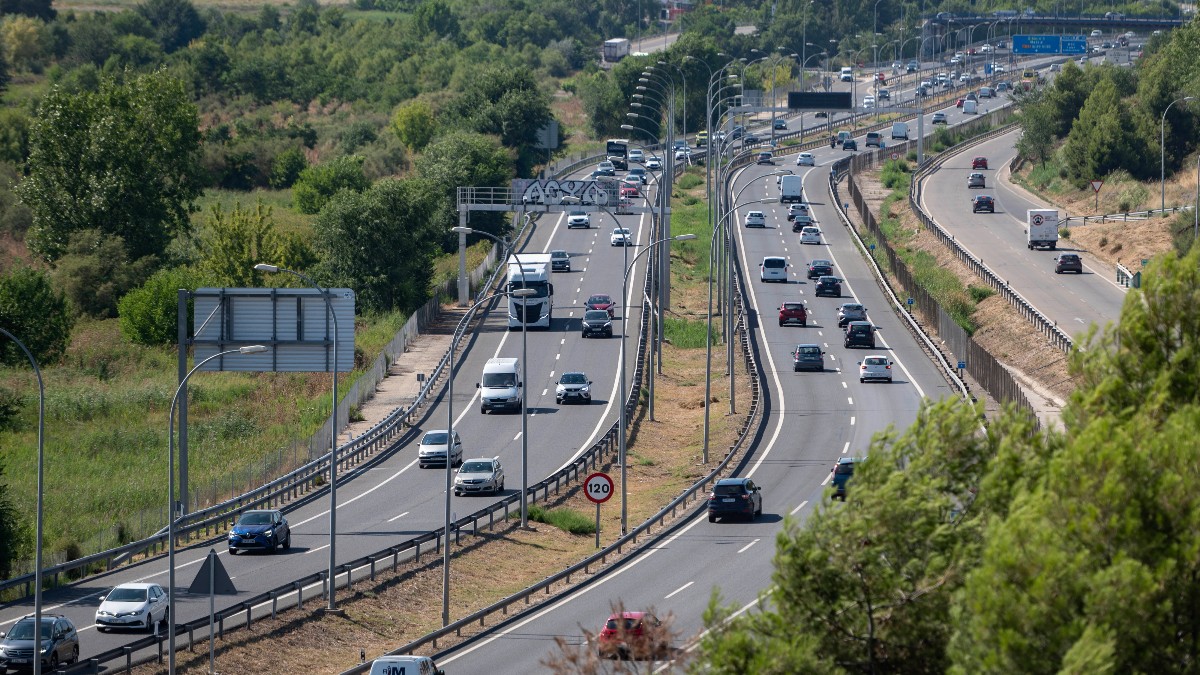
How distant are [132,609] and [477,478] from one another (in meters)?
18.4

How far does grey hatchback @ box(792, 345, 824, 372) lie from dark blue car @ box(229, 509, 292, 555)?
101ft

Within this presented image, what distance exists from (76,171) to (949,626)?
96699mm

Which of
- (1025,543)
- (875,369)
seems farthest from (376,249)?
(1025,543)

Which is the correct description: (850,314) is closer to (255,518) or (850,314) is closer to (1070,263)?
(1070,263)

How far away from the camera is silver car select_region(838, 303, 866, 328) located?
82.1 meters

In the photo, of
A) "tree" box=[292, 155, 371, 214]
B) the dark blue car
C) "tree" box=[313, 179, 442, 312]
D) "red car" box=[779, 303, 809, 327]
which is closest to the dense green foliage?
the dark blue car

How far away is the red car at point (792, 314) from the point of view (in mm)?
83625

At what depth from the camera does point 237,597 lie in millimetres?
41219

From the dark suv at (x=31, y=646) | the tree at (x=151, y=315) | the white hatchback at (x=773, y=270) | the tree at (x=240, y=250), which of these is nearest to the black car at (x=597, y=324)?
the white hatchback at (x=773, y=270)

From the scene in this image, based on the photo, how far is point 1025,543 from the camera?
1830 cm

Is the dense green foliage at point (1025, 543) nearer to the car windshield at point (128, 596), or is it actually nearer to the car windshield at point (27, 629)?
the car windshield at point (27, 629)

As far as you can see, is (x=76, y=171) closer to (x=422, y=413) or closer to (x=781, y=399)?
(x=422, y=413)

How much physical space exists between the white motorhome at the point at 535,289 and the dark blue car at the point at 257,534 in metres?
33.7

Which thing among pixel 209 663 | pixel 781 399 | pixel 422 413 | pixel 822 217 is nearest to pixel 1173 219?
pixel 822 217
